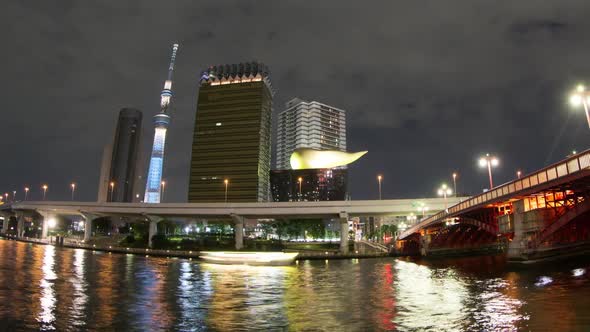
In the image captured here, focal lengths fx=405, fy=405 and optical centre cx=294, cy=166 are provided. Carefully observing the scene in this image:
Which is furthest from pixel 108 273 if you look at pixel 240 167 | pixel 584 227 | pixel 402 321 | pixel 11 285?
pixel 240 167

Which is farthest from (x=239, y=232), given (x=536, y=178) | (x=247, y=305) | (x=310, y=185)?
(x=310, y=185)

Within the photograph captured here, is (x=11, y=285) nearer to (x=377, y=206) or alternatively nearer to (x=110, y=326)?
(x=110, y=326)

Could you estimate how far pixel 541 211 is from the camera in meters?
38.3

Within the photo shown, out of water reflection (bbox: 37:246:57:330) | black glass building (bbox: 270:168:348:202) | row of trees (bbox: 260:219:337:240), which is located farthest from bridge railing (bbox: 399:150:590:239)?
black glass building (bbox: 270:168:348:202)

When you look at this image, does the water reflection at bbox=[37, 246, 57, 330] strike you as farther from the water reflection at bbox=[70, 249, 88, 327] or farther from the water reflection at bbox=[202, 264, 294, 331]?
the water reflection at bbox=[202, 264, 294, 331]

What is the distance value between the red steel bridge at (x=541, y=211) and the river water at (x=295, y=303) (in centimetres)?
521

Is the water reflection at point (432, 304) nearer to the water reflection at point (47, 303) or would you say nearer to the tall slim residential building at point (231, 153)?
the water reflection at point (47, 303)

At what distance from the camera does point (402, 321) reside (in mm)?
17438

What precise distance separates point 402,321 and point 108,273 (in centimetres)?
3125

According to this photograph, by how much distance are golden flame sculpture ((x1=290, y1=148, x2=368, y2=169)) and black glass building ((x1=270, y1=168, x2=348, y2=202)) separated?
6.24 m

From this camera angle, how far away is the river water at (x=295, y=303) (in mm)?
16641

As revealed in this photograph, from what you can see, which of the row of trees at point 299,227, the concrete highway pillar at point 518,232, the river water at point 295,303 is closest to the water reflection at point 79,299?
the river water at point 295,303

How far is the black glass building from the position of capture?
604 ft

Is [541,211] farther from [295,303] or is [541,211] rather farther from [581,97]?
[295,303]
